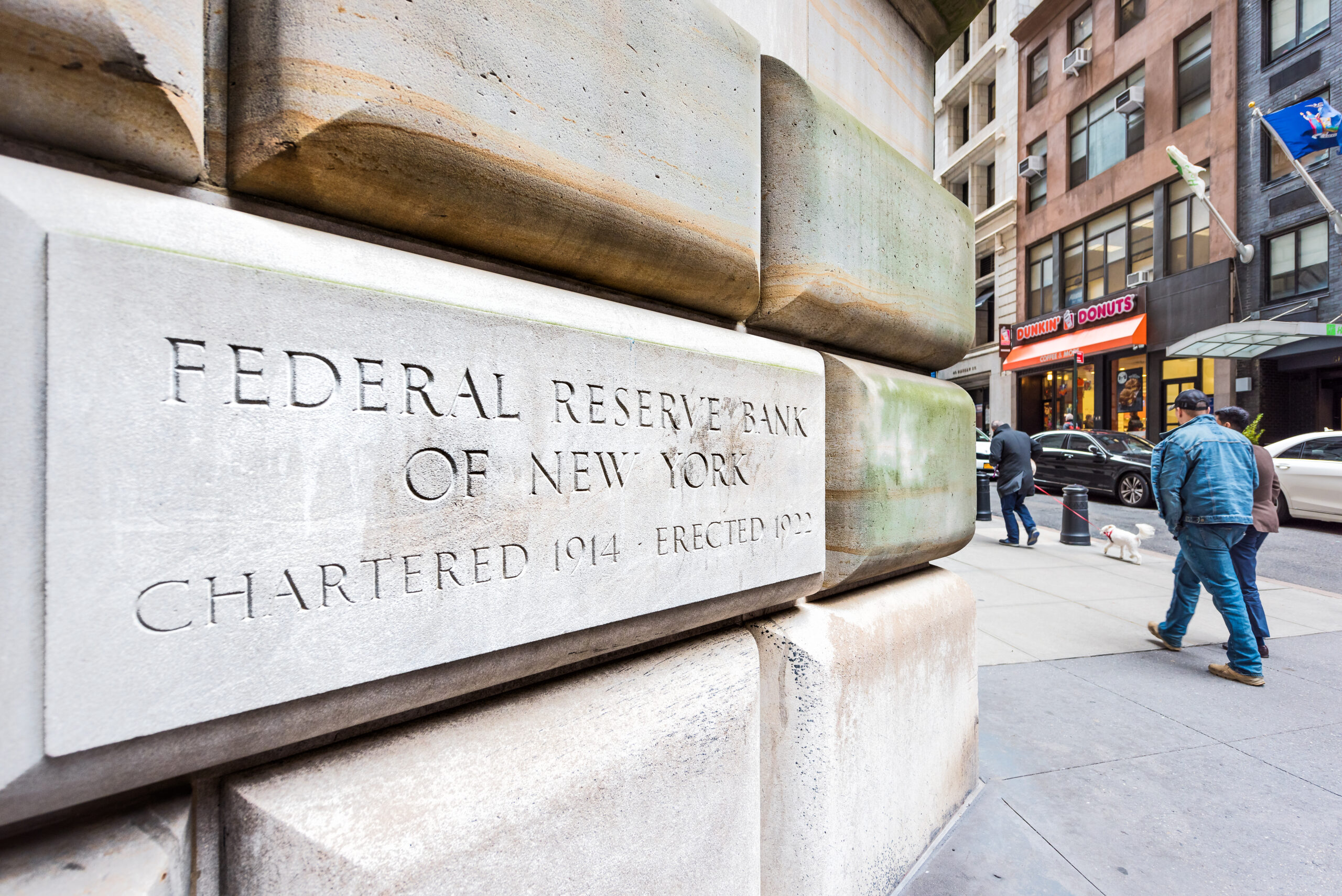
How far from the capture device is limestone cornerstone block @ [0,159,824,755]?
769 millimetres

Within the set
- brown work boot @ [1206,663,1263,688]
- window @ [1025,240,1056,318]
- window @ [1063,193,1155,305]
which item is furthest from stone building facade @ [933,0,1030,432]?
brown work boot @ [1206,663,1263,688]

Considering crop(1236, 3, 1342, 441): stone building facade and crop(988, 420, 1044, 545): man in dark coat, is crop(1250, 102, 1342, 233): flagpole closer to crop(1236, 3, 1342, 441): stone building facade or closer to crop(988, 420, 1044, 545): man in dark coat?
crop(1236, 3, 1342, 441): stone building facade

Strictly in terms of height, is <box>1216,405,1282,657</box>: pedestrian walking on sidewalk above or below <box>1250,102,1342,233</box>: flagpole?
below

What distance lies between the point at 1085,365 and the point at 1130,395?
2353mm

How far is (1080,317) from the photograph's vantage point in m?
21.9

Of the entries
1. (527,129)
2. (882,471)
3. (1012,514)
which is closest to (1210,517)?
(882,471)

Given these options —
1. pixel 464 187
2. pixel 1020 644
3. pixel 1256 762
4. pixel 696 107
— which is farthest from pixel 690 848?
pixel 1020 644

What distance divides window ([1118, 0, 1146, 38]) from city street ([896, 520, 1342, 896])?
946 inches

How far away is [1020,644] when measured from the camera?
4.70 meters

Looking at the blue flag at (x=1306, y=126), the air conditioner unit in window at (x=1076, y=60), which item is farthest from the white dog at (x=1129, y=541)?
the air conditioner unit in window at (x=1076, y=60)

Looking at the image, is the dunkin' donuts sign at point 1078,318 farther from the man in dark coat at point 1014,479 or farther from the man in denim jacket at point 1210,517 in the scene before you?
the man in denim jacket at point 1210,517

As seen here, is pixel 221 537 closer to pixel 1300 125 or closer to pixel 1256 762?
pixel 1256 762

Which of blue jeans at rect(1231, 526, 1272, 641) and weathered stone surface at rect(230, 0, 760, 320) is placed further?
blue jeans at rect(1231, 526, 1272, 641)

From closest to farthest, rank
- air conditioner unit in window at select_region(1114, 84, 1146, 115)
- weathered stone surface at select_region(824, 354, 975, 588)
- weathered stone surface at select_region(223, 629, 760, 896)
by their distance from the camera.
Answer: weathered stone surface at select_region(223, 629, 760, 896) < weathered stone surface at select_region(824, 354, 975, 588) < air conditioner unit in window at select_region(1114, 84, 1146, 115)
